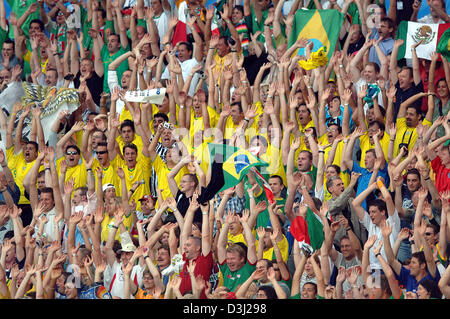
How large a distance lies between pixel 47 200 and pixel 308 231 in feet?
9.08

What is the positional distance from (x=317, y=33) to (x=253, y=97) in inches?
40.0

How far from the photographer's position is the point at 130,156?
36.8ft

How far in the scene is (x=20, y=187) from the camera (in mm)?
11547

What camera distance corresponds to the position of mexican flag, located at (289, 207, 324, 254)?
973 cm

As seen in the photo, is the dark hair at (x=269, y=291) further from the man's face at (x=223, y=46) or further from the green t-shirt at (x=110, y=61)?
the green t-shirt at (x=110, y=61)

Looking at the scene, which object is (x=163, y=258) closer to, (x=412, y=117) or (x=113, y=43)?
(x=412, y=117)

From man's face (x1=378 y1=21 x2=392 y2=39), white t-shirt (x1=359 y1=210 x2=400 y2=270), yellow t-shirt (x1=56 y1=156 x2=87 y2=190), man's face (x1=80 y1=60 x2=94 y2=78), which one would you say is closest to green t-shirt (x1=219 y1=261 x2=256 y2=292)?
white t-shirt (x1=359 y1=210 x2=400 y2=270)

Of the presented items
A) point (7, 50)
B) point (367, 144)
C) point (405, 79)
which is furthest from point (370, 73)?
point (7, 50)

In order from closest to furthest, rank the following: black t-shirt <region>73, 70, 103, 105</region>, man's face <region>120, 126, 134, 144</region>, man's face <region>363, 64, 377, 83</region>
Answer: man's face <region>363, 64, 377, 83</region>
man's face <region>120, 126, 134, 144</region>
black t-shirt <region>73, 70, 103, 105</region>

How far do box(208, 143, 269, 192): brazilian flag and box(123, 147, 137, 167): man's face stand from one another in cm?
103

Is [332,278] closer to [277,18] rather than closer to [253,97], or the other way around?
[253,97]

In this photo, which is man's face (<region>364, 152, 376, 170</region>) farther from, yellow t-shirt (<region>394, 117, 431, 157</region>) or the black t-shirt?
the black t-shirt

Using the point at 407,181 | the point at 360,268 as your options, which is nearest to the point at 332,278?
the point at 360,268

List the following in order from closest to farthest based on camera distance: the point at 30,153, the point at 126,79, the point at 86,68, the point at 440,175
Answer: the point at 440,175 → the point at 30,153 → the point at 126,79 → the point at 86,68
